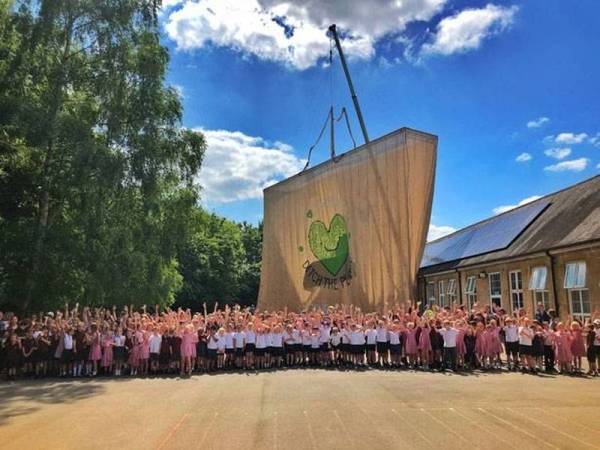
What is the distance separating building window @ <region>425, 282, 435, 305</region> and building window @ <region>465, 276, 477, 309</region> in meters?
5.27

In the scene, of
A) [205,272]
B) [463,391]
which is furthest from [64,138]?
[205,272]

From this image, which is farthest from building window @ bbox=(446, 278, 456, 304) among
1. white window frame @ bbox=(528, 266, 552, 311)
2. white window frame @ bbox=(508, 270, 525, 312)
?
white window frame @ bbox=(528, 266, 552, 311)

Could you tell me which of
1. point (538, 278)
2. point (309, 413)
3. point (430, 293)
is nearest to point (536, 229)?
point (538, 278)

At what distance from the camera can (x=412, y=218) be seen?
62.5 ft

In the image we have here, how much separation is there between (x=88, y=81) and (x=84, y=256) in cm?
640

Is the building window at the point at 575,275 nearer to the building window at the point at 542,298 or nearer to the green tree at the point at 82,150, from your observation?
the building window at the point at 542,298

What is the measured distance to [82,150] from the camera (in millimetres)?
17781

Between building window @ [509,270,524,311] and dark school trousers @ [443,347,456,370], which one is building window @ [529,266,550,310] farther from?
dark school trousers @ [443,347,456,370]

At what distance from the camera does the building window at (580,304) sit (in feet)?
53.7

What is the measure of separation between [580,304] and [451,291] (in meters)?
10.0

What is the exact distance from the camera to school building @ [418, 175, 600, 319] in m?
16.6

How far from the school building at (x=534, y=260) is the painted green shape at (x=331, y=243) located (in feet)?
19.4

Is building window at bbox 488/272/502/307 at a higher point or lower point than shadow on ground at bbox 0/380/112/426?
higher

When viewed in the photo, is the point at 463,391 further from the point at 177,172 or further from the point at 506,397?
the point at 177,172
